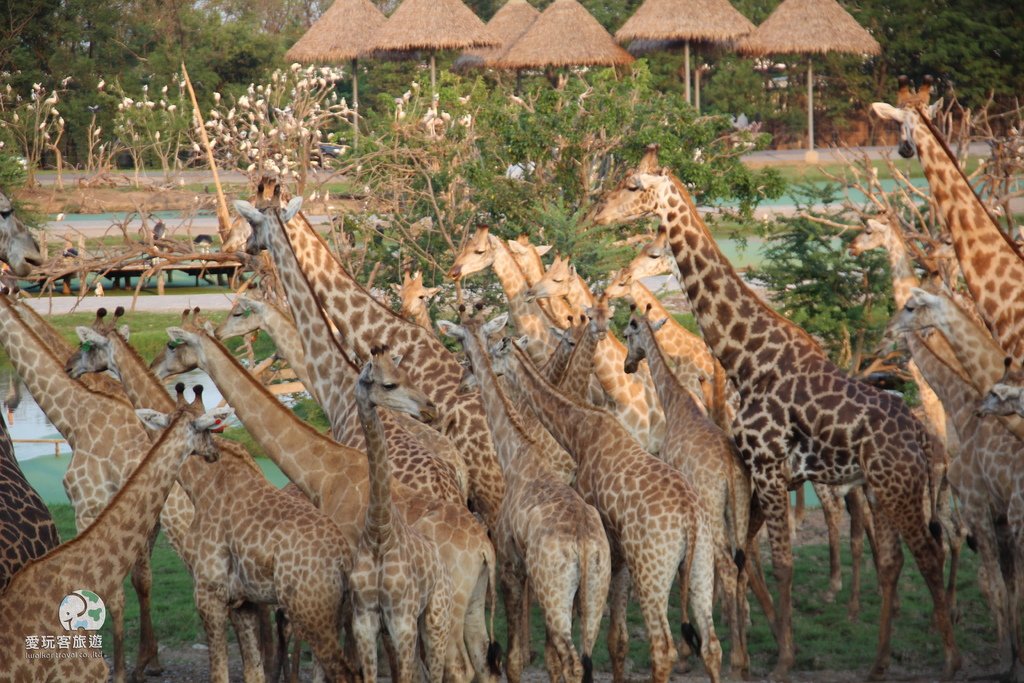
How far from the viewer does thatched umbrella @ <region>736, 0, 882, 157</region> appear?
100 ft

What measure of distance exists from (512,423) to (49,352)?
2.80 m

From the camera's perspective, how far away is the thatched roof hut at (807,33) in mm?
30625

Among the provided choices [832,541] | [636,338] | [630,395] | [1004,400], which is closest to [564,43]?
[630,395]

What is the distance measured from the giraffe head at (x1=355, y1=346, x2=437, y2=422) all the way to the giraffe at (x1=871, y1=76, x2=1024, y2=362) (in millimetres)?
4061

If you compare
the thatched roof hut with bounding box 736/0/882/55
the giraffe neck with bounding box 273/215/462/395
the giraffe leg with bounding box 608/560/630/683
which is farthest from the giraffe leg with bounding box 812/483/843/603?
the thatched roof hut with bounding box 736/0/882/55

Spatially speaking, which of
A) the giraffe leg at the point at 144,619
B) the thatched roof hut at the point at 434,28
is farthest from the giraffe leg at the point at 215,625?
the thatched roof hut at the point at 434,28

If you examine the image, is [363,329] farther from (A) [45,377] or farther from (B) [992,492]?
(B) [992,492]

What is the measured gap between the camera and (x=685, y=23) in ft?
96.5

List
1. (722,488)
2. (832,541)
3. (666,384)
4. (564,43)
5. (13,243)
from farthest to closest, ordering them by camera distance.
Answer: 1. (564,43)
2. (832,541)
3. (666,384)
4. (722,488)
5. (13,243)

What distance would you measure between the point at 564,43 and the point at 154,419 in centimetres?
2361

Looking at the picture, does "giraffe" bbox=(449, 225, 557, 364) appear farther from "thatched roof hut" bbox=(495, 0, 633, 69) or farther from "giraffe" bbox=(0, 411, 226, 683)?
"thatched roof hut" bbox=(495, 0, 633, 69)

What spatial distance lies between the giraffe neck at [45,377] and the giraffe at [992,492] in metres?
5.12

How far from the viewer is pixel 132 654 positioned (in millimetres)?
9234

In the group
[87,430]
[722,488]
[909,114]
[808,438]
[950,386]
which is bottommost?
[722,488]
